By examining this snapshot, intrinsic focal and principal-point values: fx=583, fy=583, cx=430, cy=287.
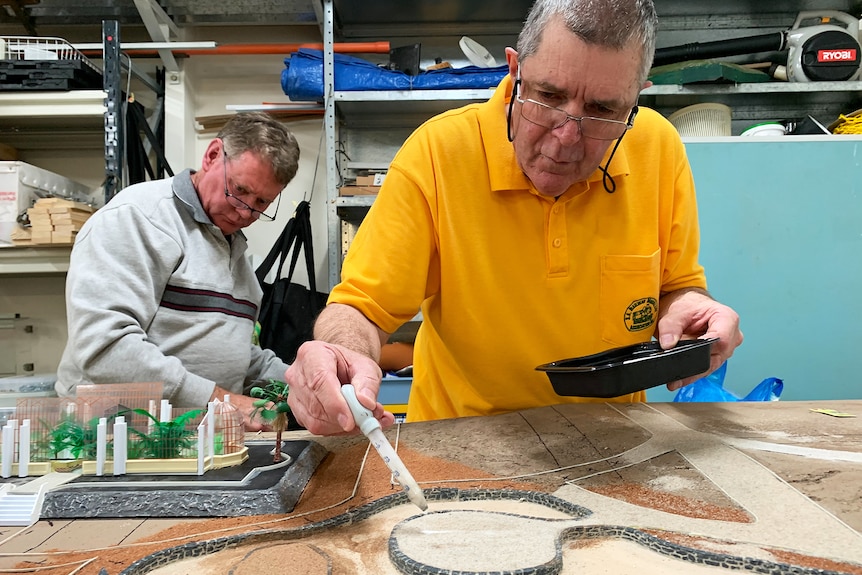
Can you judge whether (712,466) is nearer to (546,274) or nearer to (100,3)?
(546,274)

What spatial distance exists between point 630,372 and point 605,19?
1.91ft

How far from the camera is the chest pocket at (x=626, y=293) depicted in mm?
1287

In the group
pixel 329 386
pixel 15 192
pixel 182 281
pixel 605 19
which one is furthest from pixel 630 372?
pixel 15 192

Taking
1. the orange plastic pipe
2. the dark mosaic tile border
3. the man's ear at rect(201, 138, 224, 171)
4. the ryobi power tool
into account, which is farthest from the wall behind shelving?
the dark mosaic tile border

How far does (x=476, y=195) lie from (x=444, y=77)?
4.73 feet

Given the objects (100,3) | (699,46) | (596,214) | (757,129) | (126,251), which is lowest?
(126,251)

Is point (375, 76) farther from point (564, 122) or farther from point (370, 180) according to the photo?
point (564, 122)

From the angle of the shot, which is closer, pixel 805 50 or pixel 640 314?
pixel 640 314

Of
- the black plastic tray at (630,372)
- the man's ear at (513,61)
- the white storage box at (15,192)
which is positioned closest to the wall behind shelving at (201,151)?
the white storage box at (15,192)

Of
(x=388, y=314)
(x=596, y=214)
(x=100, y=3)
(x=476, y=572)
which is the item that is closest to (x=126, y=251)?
(x=388, y=314)

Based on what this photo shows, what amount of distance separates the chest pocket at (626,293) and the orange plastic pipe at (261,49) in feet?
6.26

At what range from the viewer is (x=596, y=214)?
1.30 meters

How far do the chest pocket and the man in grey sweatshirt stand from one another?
2.86 feet

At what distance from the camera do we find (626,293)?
1.29 meters
